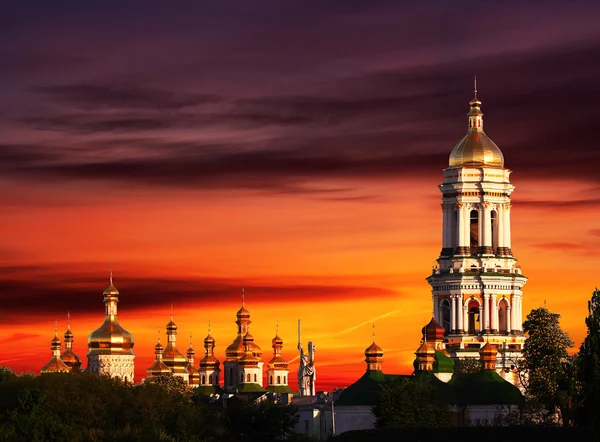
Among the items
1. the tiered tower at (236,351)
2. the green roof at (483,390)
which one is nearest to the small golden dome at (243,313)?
the tiered tower at (236,351)

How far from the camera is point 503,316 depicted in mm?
158875

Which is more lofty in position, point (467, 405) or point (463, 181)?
point (463, 181)

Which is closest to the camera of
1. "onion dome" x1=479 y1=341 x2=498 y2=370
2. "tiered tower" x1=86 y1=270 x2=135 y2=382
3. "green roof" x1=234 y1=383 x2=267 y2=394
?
"onion dome" x1=479 y1=341 x2=498 y2=370

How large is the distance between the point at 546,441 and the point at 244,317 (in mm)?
90546

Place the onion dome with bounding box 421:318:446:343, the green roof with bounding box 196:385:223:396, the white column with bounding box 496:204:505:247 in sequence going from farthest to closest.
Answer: the green roof with bounding box 196:385:223:396, the white column with bounding box 496:204:505:247, the onion dome with bounding box 421:318:446:343

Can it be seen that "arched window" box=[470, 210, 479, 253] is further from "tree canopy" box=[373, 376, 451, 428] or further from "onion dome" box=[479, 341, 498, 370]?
"tree canopy" box=[373, 376, 451, 428]

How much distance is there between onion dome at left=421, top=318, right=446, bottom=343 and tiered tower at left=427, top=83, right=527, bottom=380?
838 centimetres

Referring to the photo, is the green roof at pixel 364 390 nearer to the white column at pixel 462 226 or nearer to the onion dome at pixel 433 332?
the onion dome at pixel 433 332

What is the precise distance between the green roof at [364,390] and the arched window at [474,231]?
2543 cm

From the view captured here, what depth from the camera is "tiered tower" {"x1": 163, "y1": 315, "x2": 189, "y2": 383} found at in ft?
636

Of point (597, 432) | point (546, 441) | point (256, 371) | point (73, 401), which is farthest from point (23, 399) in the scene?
point (256, 371)

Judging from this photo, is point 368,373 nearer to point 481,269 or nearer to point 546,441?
point 481,269

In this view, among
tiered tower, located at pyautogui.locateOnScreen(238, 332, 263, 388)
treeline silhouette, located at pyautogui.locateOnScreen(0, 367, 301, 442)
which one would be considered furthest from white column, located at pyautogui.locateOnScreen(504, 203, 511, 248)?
treeline silhouette, located at pyautogui.locateOnScreen(0, 367, 301, 442)

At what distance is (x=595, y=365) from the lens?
84.6m
